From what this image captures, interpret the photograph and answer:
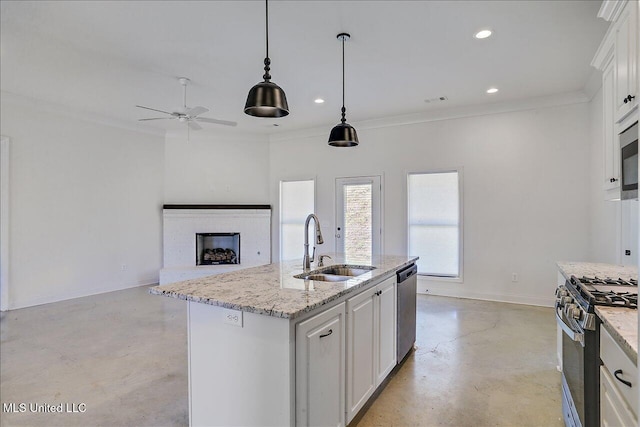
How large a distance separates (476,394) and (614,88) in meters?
2.38

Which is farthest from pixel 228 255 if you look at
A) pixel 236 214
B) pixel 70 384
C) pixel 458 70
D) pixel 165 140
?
pixel 458 70

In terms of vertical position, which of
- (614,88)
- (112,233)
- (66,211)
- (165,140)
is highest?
(165,140)

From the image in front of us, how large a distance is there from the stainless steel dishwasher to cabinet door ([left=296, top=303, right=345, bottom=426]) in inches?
41.0

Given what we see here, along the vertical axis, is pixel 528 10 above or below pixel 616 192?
above

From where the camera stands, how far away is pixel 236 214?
6.99m

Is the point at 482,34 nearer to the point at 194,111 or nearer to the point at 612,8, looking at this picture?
the point at 612,8

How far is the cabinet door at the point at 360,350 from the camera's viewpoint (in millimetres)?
2064

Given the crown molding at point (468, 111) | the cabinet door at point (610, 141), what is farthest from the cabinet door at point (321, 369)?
the crown molding at point (468, 111)

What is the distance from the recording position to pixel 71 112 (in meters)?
5.36

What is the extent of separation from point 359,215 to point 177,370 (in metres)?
4.03

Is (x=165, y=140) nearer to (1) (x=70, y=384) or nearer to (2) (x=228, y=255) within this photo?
(2) (x=228, y=255)

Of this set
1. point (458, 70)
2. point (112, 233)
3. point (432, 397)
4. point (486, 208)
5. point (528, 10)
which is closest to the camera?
point (432, 397)

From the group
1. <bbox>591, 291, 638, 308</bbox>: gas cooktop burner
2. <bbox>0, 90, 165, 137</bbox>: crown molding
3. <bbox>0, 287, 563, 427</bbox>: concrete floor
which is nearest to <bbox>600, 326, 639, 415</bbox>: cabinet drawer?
<bbox>591, 291, 638, 308</bbox>: gas cooktop burner

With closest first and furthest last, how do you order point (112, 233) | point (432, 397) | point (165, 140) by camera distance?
1. point (432, 397)
2. point (112, 233)
3. point (165, 140)
